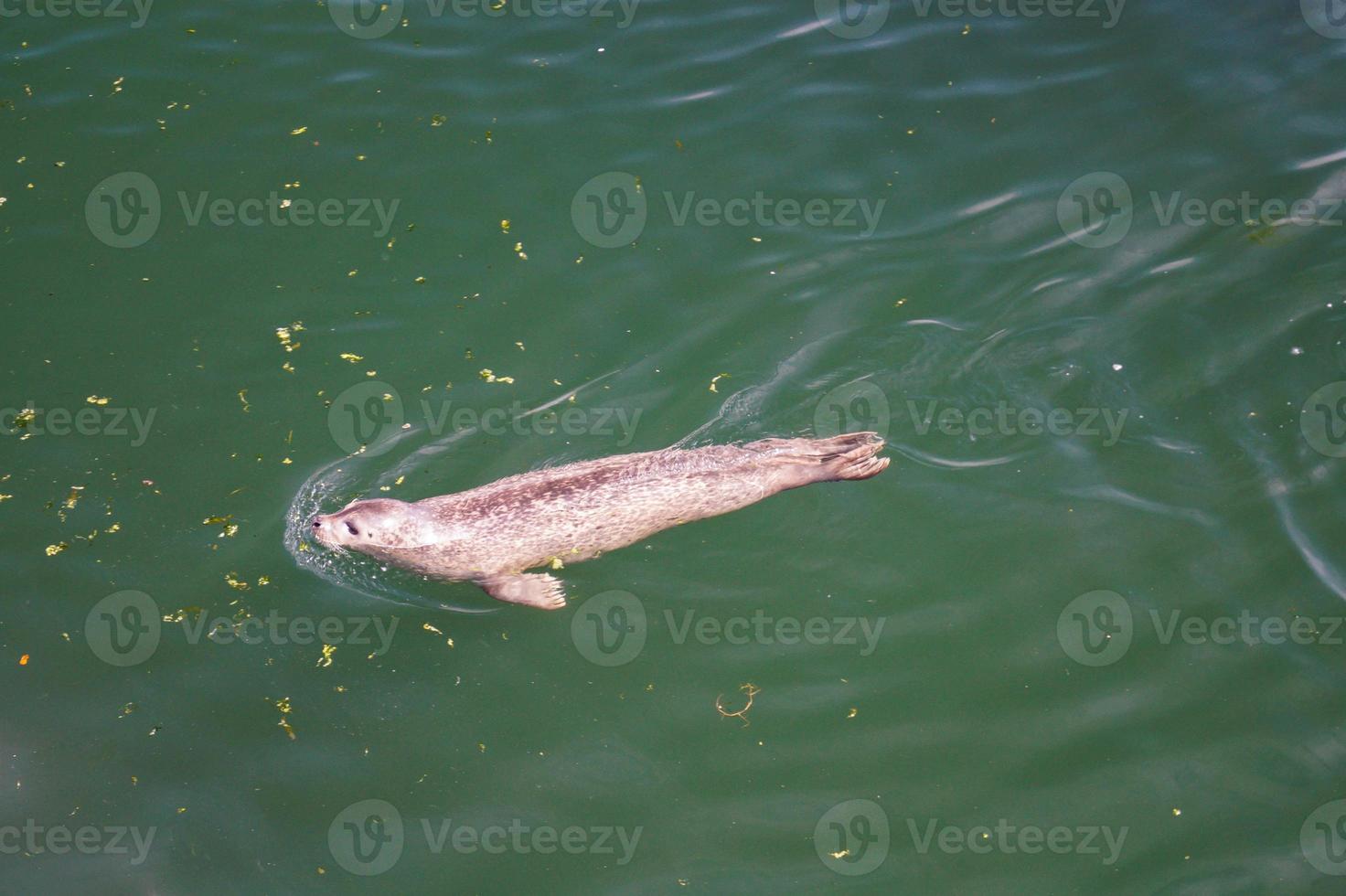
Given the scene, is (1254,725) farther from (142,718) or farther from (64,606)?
(64,606)

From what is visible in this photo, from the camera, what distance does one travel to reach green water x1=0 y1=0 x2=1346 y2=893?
6.38 m

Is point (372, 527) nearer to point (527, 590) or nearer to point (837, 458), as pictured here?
point (527, 590)

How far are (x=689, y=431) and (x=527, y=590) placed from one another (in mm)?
1782

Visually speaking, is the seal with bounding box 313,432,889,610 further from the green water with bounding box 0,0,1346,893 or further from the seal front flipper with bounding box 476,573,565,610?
the green water with bounding box 0,0,1346,893

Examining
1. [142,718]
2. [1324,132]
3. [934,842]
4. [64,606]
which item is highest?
[1324,132]

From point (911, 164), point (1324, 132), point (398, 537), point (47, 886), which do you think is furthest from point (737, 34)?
point (47, 886)

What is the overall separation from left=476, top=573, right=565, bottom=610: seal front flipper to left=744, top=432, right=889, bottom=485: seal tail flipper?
72.6 inches

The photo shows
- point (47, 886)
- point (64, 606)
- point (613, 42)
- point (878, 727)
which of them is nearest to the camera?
point (47, 886)

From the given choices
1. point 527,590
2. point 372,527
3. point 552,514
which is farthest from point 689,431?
point 372,527

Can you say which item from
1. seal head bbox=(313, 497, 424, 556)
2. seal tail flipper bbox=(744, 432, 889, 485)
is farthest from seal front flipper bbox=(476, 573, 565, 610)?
seal tail flipper bbox=(744, 432, 889, 485)

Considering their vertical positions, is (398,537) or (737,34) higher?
(737,34)

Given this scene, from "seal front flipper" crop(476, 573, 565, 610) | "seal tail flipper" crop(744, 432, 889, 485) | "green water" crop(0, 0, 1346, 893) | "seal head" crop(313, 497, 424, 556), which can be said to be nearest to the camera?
"green water" crop(0, 0, 1346, 893)

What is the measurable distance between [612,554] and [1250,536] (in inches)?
174

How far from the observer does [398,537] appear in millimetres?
6934
